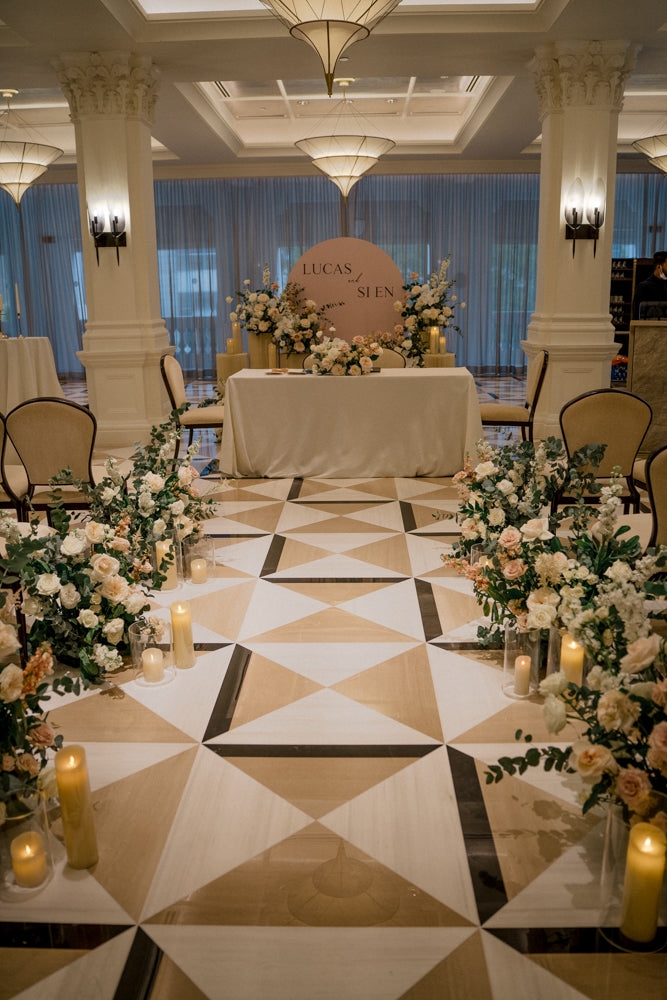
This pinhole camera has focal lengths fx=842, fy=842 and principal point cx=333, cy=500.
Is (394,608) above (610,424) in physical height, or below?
below

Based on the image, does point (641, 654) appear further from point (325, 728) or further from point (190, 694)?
point (190, 694)

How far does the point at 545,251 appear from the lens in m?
7.79

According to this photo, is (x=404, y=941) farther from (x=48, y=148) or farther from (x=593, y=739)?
(x=48, y=148)

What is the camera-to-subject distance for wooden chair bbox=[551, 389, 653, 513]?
428 centimetres

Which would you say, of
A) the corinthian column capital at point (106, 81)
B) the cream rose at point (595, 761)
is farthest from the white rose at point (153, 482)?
the corinthian column capital at point (106, 81)

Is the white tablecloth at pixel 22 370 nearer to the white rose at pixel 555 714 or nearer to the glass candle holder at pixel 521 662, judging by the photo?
the glass candle holder at pixel 521 662

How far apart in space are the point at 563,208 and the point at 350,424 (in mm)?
3059

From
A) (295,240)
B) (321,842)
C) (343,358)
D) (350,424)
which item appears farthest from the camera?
(295,240)

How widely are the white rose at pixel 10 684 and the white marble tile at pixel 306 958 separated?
618 mm

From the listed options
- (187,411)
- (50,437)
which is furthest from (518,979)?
(187,411)

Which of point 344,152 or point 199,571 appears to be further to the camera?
point 344,152

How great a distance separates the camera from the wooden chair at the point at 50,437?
Answer: 4344 mm

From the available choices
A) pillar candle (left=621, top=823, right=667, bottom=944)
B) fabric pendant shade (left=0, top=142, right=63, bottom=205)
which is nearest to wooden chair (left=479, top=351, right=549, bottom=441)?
pillar candle (left=621, top=823, right=667, bottom=944)

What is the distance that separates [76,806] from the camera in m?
2.04
